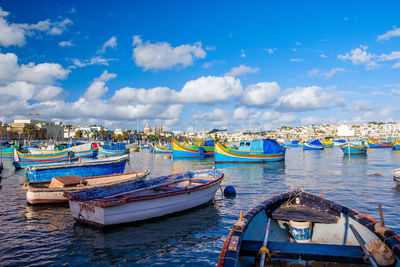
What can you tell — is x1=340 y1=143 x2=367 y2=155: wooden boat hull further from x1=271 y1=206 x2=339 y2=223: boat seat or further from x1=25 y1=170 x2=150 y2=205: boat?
x1=25 y1=170 x2=150 y2=205: boat

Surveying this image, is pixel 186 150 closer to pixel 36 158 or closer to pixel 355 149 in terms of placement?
pixel 36 158

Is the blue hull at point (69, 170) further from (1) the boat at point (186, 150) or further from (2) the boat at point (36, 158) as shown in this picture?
(1) the boat at point (186, 150)

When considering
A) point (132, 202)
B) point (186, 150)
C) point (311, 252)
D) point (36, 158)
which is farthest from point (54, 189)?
point (186, 150)

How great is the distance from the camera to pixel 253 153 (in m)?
42.2

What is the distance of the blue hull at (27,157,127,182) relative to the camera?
20.0 metres

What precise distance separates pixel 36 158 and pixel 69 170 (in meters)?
24.1

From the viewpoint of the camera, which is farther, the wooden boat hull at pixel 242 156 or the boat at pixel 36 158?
the wooden boat hull at pixel 242 156

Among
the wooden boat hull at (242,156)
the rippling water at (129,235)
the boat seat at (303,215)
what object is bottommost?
the rippling water at (129,235)

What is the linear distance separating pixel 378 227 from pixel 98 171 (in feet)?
70.3

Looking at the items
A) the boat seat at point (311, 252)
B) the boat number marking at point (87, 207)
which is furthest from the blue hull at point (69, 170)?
the boat seat at point (311, 252)

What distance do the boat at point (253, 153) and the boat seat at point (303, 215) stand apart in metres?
33.4

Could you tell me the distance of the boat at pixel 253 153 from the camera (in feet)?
138

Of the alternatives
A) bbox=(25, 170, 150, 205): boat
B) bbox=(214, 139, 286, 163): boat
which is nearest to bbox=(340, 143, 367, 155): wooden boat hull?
bbox=(214, 139, 286, 163): boat

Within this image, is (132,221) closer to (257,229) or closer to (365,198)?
(257,229)
